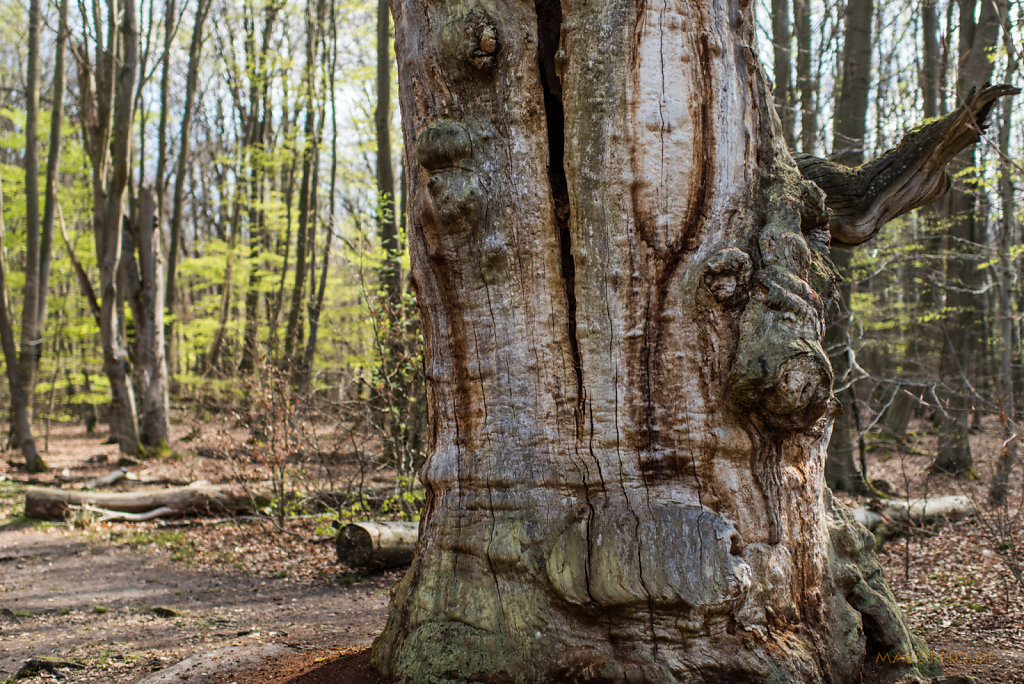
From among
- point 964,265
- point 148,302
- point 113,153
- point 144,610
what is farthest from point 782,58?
point 148,302

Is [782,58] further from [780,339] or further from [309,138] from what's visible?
[309,138]

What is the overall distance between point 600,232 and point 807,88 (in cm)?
1012

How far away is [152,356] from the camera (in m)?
13.7

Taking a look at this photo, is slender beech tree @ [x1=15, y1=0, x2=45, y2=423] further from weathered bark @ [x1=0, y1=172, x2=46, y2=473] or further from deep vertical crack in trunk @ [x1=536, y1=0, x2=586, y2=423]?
Answer: deep vertical crack in trunk @ [x1=536, y1=0, x2=586, y2=423]

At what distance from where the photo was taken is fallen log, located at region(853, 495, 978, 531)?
716cm

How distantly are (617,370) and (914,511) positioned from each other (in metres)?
6.31

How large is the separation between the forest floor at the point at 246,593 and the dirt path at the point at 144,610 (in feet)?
0.05

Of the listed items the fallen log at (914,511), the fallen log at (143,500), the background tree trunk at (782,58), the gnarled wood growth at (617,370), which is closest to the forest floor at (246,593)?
the fallen log at (914,511)

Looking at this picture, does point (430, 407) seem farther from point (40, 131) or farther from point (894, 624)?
point (40, 131)

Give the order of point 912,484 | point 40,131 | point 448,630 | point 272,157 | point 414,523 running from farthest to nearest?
point 272,157 < point 40,131 < point 912,484 < point 414,523 < point 448,630

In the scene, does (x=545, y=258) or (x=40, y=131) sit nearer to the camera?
(x=545, y=258)

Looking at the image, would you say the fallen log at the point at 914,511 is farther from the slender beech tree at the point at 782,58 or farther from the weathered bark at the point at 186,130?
the weathered bark at the point at 186,130

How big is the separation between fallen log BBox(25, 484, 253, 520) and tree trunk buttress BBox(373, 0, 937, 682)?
6988 mm

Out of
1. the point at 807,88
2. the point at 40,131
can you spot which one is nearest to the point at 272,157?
the point at 40,131
